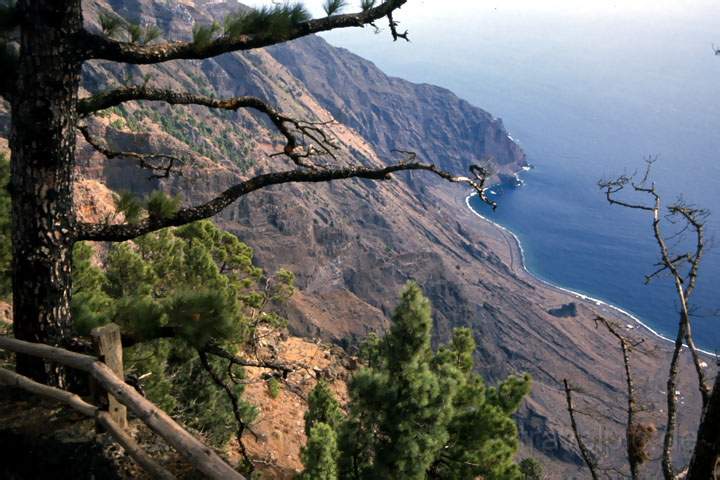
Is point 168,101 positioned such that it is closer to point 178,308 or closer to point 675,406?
point 178,308

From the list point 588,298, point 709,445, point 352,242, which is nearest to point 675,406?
point 709,445

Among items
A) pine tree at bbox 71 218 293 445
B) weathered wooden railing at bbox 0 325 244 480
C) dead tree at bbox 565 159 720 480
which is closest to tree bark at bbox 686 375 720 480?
dead tree at bbox 565 159 720 480

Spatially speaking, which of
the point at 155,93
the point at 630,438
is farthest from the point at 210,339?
the point at 630,438

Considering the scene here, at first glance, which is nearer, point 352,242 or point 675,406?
point 675,406

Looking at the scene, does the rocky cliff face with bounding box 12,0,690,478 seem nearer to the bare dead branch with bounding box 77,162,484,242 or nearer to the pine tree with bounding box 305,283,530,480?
the pine tree with bounding box 305,283,530,480

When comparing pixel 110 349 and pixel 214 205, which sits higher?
pixel 214 205

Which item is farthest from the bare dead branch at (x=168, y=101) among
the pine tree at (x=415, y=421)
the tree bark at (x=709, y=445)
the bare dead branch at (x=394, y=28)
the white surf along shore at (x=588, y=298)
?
the white surf along shore at (x=588, y=298)
